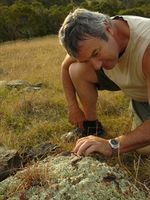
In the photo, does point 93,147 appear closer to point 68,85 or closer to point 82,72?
point 82,72

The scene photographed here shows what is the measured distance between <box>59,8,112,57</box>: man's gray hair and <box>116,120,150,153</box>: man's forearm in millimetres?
693

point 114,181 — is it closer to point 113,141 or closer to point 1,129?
point 113,141

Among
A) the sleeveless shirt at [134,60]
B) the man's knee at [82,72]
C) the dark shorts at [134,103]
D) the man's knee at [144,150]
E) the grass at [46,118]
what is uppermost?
the sleeveless shirt at [134,60]

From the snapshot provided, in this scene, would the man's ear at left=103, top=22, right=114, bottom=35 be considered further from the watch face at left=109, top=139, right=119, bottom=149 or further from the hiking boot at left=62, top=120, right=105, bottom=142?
the hiking boot at left=62, top=120, right=105, bottom=142

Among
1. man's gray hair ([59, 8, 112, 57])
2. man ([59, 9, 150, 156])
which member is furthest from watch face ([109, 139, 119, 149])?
man's gray hair ([59, 8, 112, 57])

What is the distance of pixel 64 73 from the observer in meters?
4.95

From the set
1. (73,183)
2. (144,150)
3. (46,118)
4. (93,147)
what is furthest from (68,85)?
(73,183)

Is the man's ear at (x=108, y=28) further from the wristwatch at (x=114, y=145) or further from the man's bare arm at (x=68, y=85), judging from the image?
the man's bare arm at (x=68, y=85)

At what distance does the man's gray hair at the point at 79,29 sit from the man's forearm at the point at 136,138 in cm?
69

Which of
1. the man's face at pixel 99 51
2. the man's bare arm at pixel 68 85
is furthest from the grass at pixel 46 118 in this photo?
the man's face at pixel 99 51

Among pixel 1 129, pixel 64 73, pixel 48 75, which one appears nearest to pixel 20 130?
pixel 1 129

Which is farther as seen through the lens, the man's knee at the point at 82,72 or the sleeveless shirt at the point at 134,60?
the man's knee at the point at 82,72

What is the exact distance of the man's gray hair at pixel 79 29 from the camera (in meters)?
3.49

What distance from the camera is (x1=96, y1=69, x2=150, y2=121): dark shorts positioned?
445 centimetres
